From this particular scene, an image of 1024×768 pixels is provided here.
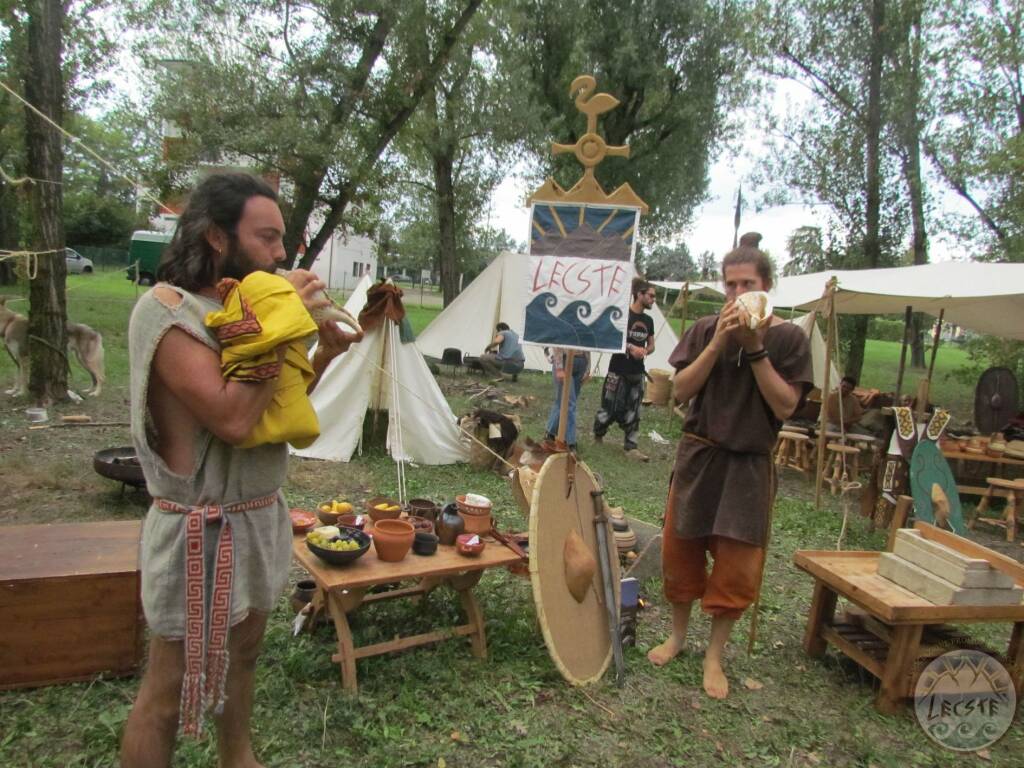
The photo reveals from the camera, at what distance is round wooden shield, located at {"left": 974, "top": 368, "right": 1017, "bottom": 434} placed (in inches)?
308

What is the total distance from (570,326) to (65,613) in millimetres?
2178

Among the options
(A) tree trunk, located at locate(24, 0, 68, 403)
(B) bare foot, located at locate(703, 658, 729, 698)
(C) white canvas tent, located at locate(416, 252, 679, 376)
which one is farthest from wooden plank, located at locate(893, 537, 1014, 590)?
(C) white canvas tent, located at locate(416, 252, 679, 376)

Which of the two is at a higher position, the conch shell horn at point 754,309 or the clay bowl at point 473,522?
the conch shell horn at point 754,309

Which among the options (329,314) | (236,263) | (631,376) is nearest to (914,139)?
(631,376)

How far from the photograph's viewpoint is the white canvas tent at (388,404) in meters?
5.70

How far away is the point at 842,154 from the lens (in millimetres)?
12281

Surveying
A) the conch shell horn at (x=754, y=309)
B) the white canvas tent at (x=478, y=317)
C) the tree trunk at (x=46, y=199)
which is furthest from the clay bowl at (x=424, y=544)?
the white canvas tent at (x=478, y=317)

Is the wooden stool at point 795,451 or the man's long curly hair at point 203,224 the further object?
the wooden stool at point 795,451

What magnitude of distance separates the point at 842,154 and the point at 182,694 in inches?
536

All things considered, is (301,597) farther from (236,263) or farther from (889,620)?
(889,620)

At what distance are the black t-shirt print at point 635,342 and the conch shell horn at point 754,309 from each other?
4.31 m

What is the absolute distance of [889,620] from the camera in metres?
2.58

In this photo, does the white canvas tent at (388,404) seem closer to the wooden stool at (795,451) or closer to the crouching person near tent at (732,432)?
the crouching person near tent at (732,432)

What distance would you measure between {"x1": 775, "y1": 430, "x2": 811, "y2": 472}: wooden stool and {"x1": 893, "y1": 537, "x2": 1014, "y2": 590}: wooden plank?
446 cm
